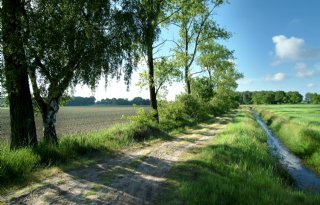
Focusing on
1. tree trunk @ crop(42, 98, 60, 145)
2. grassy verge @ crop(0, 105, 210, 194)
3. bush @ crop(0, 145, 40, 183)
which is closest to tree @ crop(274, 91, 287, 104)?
grassy verge @ crop(0, 105, 210, 194)

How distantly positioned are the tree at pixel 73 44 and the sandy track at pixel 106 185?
323cm

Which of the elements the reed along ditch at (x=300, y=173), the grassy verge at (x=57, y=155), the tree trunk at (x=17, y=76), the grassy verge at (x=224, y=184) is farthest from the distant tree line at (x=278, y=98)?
the tree trunk at (x=17, y=76)

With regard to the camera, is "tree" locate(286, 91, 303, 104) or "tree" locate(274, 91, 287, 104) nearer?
"tree" locate(286, 91, 303, 104)

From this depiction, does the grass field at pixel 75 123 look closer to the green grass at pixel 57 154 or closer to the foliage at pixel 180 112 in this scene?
the green grass at pixel 57 154

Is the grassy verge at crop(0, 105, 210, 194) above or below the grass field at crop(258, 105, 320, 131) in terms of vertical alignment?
above

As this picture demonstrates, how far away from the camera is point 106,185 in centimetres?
862

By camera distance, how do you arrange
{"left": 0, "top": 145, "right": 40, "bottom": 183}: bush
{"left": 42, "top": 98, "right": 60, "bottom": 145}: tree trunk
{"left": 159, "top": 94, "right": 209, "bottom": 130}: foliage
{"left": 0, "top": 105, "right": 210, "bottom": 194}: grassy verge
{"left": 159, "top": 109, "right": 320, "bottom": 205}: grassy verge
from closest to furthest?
{"left": 159, "top": 109, "right": 320, "bottom": 205}: grassy verge, {"left": 0, "top": 145, "right": 40, "bottom": 183}: bush, {"left": 0, "top": 105, "right": 210, "bottom": 194}: grassy verge, {"left": 42, "top": 98, "right": 60, "bottom": 145}: tree trunk, {"left": 159, "top": 94, "right": 209, "bottom": 130}: foliage

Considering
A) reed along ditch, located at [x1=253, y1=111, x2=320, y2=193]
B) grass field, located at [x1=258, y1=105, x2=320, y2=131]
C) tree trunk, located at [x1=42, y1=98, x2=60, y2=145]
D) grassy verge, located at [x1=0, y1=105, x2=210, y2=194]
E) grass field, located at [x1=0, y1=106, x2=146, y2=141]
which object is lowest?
reed along ditch, located at [x1=253, y1=111, x2=320, y2=193]

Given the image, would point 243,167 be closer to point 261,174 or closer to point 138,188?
point 261,174

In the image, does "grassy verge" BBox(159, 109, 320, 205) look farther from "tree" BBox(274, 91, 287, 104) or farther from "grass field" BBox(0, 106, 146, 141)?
"tree" BBox(274, 91, 287, 104)

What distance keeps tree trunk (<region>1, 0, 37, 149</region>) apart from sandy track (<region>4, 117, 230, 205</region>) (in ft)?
10.2

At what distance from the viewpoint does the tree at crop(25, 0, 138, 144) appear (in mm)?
10898

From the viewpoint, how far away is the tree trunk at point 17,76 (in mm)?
10594

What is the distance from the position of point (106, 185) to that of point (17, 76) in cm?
513
